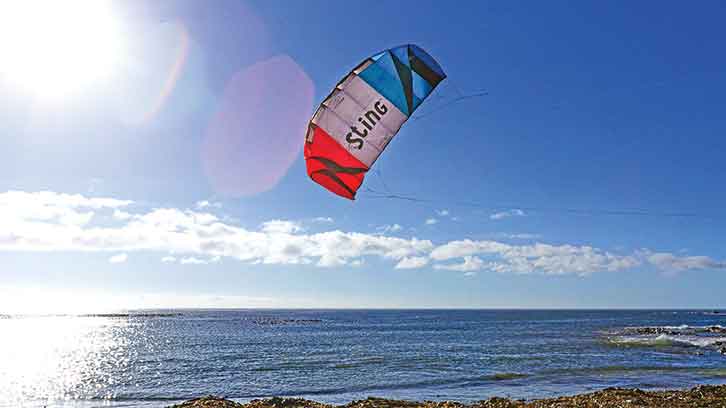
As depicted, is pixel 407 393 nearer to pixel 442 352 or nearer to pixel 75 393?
pixel 75 393

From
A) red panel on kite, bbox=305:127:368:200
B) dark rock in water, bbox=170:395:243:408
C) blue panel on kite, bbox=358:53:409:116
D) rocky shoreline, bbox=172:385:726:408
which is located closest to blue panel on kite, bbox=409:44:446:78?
blue panel on kite, bbox=358:53:409:116

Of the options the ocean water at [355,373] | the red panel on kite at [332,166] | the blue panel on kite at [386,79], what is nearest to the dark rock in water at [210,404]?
the ocean water at [355,373]

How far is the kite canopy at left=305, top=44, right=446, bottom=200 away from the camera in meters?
12.6

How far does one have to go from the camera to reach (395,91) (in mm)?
13188

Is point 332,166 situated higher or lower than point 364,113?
lower

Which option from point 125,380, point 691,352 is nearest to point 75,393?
point 125,380

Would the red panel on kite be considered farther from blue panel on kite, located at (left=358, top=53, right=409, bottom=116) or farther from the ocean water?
the ocean water

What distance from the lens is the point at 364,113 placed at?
1302cm

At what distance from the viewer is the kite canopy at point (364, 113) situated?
12.6m

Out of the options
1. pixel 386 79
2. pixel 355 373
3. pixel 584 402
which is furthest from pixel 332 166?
pixel 355 373

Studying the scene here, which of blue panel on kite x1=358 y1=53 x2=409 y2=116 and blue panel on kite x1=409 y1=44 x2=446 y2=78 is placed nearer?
blue panel on kite x1=358 y1=53 x2=409 y2=116

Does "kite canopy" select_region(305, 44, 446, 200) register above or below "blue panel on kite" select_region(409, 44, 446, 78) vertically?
below

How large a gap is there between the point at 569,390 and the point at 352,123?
595 inches

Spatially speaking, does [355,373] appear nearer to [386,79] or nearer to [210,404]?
[210,404]
